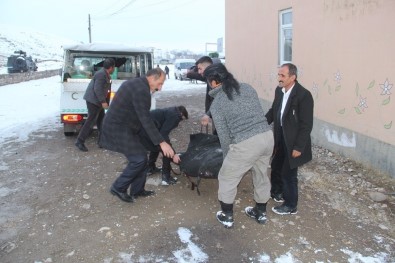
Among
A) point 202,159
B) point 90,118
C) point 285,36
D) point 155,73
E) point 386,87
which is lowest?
point 202,159

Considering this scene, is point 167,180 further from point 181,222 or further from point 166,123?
point 181,222

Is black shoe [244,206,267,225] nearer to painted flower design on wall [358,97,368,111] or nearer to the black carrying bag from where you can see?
the black carrying bag

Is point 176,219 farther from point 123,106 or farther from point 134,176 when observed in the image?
point 123,106

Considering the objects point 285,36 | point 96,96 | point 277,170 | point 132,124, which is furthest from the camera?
point 285,36

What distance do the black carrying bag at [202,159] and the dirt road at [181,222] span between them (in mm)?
390

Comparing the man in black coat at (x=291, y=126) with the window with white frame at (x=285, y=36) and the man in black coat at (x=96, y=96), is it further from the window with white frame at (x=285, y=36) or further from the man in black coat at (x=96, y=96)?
the window with white frame at (x=285, y=36)

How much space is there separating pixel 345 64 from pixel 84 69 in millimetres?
5282

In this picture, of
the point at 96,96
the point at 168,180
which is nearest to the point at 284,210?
the point at 168,180

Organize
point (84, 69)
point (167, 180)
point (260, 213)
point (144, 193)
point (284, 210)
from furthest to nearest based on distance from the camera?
point (84, 69)
point (167, 180)
point (144, 193)
point (284, 210)
point (260, 213)

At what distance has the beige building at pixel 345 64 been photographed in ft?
16.5

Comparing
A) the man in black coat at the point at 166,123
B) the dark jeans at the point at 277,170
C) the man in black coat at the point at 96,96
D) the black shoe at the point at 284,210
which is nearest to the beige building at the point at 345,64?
the dark jeans at the point at 277,170

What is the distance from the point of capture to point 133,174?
4332 millimetres

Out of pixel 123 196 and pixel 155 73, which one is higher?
pixel 155 73

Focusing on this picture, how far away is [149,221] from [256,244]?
1.18m
